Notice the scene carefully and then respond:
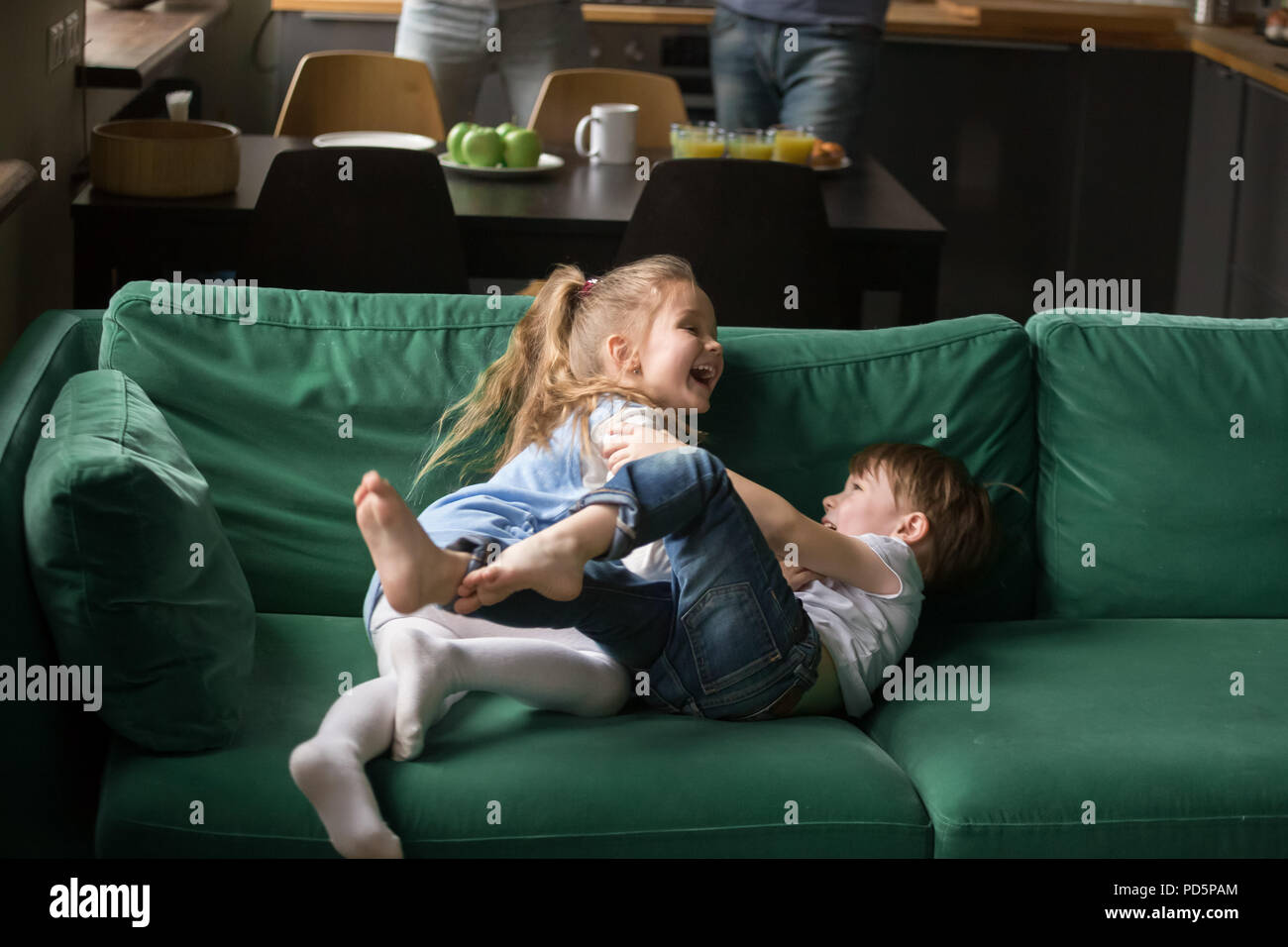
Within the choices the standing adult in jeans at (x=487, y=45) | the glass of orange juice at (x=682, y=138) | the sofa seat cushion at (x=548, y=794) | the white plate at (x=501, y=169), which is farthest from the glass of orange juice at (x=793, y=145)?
the sofa seat cushion at (x=548, y=794)

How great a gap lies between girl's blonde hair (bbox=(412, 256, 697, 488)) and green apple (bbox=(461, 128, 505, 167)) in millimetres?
1040

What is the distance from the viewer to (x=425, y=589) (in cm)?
138

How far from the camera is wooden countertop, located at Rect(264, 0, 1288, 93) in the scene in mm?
4535

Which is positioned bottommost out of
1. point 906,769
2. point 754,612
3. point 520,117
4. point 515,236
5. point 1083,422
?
point 906,769

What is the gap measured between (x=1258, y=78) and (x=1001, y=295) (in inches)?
41.8

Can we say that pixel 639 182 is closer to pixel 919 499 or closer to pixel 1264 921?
pixel 919 499

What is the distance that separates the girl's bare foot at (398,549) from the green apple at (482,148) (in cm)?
163

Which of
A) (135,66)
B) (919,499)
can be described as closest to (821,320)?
(919,499)

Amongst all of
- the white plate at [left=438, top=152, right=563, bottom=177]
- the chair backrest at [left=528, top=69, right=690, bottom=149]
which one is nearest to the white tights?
the white plate at [left=438, top=152, right=563, bottom=177]

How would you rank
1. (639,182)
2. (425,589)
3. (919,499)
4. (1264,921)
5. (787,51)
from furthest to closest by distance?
(787,51), (639,182), (919,499), (1264,921), (425,589)

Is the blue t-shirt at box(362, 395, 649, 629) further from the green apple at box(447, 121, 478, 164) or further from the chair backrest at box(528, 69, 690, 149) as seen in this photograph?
the chair backrest at box(528, 69, 690, 149)

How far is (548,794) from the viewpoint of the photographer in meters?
1.46

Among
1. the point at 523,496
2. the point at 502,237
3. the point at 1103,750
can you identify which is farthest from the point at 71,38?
the point at 1103,750

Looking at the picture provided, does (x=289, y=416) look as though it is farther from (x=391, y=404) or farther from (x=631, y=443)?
(x=631, y=443)
